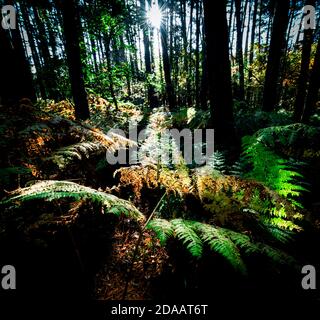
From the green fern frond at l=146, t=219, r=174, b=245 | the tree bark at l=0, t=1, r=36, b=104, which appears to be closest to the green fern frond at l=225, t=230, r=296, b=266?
the green fern frond at l=146, t=219, r=174, b=245

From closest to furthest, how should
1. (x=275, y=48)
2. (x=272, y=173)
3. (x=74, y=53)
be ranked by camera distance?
(x=272, y=173) → (x=74, y=53) → (x=275, y=48)

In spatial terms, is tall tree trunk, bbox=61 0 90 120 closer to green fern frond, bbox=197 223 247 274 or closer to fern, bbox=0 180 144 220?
fern, bbox=0 180 144 220

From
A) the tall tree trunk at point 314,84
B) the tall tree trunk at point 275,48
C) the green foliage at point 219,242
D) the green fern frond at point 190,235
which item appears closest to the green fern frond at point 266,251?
the green foliage at point 219,242

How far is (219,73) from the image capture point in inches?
158

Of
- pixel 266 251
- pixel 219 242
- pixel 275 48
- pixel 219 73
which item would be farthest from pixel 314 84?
pixel 219 242

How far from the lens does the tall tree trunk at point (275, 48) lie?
5953mm

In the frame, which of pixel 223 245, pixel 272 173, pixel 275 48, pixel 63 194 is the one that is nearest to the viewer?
pixel 63 194

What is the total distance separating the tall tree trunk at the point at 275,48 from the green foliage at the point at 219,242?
611 centimetres

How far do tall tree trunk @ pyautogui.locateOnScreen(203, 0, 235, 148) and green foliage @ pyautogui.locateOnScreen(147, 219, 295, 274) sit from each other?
8.93 feet

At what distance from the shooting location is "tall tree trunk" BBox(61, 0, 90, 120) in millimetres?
5027

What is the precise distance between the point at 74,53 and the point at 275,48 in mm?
5083

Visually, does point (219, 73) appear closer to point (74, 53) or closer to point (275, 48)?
point (74, 53)

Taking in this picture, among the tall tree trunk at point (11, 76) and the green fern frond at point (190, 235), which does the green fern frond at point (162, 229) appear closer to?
the green fern frond at point (190, 235)
